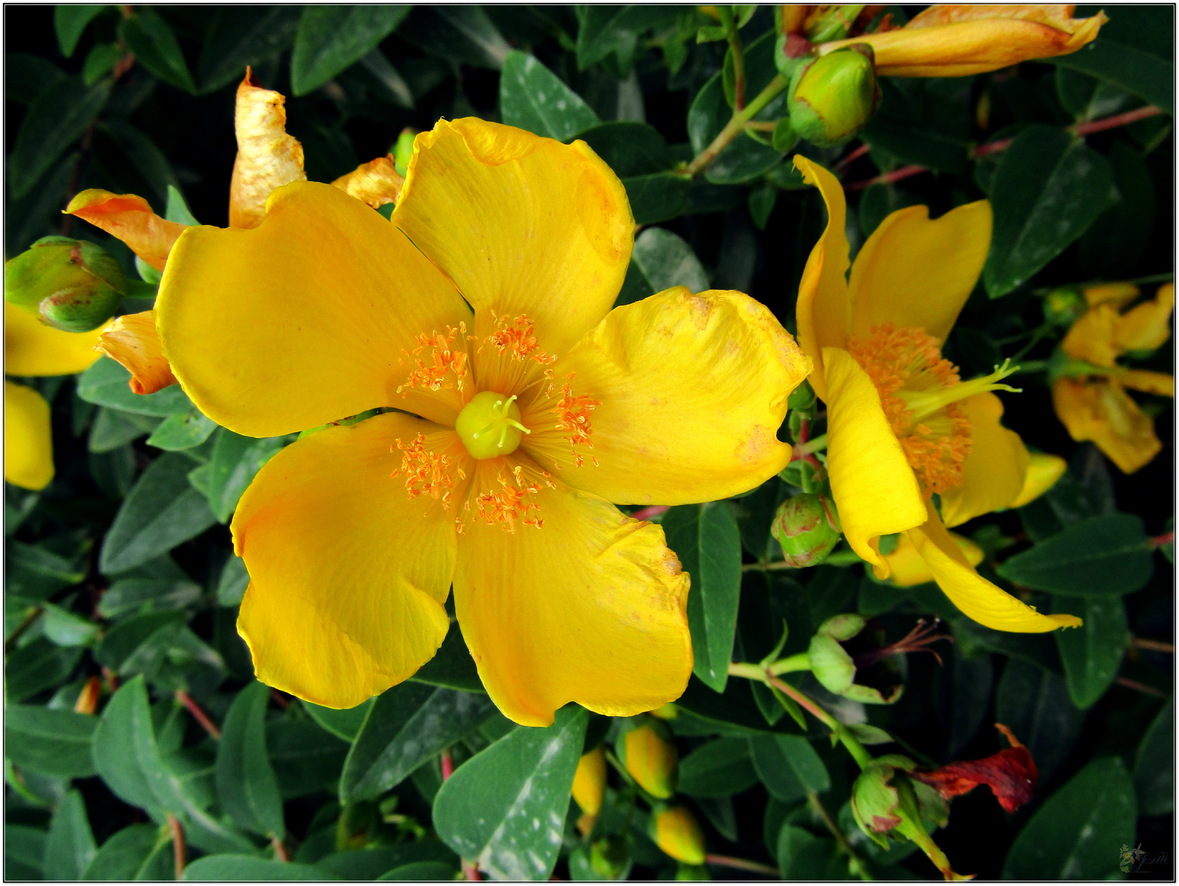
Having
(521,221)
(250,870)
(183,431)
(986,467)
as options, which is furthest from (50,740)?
(986,467)

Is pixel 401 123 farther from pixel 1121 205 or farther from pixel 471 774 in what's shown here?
pixel 1121 205

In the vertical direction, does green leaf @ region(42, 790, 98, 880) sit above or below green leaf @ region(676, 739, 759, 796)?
below

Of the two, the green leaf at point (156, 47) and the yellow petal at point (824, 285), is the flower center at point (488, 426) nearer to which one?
the yellow petal at point (824, 285)

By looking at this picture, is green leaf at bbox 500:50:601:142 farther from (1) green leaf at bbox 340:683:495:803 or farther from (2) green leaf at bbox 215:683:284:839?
(2) green leaf at bbox 215:683:284:839

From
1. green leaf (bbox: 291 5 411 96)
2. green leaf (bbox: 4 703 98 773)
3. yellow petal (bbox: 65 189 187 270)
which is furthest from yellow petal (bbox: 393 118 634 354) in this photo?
green leaf (bbox: 4 703 98 773)

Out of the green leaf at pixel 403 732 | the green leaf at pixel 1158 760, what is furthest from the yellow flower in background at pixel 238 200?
the green leaf at pixel 1158 760

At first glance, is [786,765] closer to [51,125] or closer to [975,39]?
[975,39]

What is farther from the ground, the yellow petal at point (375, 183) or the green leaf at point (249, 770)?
the yellow petal at point (375, 183)
